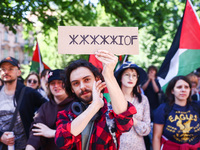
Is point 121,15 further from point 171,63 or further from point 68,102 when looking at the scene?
point 68,102

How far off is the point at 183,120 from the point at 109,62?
5.77 ft

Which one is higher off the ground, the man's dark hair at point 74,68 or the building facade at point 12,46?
the building facade at point 12,46

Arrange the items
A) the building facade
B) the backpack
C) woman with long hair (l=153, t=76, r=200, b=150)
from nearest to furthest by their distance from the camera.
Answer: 1. woman with long hair (l=153, t=76, r=200, b=150)
2. the backpack
3. the building facade

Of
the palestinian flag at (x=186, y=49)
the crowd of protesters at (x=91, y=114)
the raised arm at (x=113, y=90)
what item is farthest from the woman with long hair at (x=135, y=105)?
the raised arm at (x=113, y=90)

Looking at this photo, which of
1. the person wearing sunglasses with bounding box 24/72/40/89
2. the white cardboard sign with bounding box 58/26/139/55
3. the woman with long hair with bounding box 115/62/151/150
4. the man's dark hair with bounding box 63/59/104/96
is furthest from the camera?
the person wearing sunglasses with bounding box 24/72/40/89

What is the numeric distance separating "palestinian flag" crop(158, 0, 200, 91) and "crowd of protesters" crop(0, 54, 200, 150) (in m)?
0.57

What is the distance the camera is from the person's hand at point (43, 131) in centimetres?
239

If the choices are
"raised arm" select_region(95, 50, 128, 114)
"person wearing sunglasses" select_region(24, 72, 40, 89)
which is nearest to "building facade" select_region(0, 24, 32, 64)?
"person wearing sunglasses" select_region(24, 72, 40, 89)

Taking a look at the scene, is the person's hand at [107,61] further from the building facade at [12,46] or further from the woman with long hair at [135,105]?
the building facade at [12,46]

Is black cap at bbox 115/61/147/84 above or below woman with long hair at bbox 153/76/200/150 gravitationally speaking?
above

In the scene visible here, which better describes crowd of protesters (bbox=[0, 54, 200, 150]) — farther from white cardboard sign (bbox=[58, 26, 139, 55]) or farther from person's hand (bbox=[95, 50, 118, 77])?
white cardboard sign (bbox=[58, 26, 139, 55])

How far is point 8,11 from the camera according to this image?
4.33m

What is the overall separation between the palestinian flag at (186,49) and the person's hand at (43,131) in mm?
2170

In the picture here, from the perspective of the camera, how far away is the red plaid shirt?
5.53 feet
